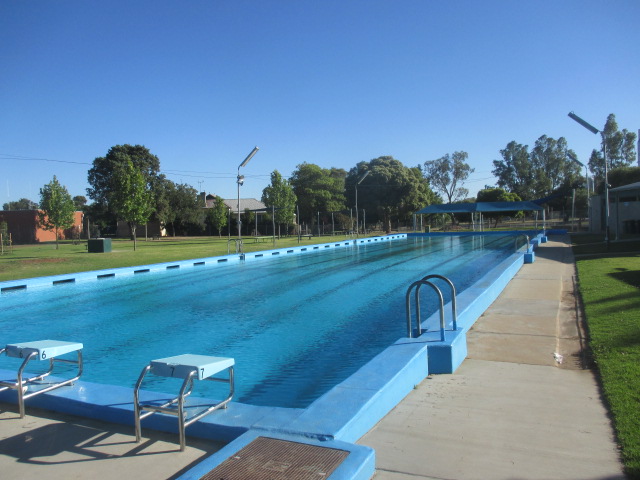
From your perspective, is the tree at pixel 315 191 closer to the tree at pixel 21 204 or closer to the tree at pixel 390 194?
the tree at pixel 390 194

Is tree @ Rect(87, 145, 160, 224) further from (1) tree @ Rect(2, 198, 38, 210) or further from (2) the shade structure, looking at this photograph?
(1) tree @ Rect(2, 198, 38, 210)

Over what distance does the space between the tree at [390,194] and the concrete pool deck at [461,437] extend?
1942 inches

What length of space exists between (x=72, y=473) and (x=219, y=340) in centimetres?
494

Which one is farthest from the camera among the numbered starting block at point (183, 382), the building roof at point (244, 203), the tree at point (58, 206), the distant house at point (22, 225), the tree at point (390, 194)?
the building roof at point (244, 203)

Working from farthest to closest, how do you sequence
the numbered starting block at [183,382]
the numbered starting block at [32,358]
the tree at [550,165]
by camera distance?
the tree at [550,165], the numbered starting block at [32,358], the numbered starting block at [183,382]

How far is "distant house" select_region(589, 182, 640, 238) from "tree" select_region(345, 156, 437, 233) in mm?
20374

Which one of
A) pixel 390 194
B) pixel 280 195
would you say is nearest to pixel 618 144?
pixel 390 194

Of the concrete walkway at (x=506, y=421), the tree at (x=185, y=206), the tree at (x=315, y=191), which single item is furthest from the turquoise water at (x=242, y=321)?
the tree at (x=315, y=191)

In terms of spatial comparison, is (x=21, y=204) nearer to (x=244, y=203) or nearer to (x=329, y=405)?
(x=244, y=203)

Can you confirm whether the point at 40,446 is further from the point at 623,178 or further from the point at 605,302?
the point at 623,178

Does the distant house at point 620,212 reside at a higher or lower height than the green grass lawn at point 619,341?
higher

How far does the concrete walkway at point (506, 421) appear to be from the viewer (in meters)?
3.08

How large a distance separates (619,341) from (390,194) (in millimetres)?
50038

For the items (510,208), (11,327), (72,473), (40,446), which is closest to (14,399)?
(40,446)
